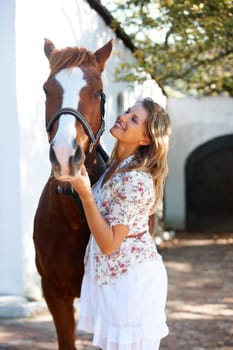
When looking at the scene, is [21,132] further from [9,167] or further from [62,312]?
[62,312]

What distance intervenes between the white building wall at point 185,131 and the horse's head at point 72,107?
361 inches

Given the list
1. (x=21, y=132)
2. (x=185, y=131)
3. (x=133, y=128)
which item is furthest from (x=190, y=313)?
(x=185, y=131)

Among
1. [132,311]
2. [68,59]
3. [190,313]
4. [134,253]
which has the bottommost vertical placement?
[190,313]

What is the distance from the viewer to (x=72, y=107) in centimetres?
217

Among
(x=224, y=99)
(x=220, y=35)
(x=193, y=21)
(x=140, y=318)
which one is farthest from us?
(x=224, y=99)

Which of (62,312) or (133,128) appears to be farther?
(62,312)

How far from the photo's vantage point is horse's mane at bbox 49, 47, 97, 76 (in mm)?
2344

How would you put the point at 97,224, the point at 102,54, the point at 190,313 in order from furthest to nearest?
the point at 190,313
the point at 102,54
the point at 97,224

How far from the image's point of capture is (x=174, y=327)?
4.81 m

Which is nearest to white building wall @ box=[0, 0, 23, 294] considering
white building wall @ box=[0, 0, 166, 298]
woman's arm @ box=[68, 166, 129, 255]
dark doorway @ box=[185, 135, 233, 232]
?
white building wall @ box=[0, 0, 166, 298]

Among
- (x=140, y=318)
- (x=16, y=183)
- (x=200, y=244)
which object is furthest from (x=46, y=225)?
(x=200, y=244)

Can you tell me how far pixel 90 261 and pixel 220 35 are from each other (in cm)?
295

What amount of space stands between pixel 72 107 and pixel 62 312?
1.22 m

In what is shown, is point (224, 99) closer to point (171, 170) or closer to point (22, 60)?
point (171, 170)
